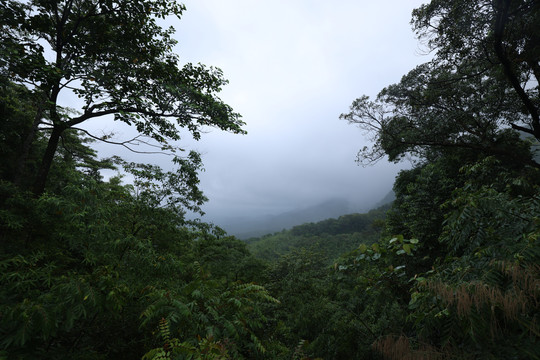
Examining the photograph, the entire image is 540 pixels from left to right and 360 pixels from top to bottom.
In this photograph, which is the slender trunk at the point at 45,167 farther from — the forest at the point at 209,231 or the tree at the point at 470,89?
the tree at the point at 470,89

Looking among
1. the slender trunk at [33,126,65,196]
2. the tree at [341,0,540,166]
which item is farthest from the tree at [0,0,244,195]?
the tree at [341,0,540,166]

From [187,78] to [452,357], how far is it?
8047 mm

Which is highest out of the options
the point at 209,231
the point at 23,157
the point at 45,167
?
the point at 23,157

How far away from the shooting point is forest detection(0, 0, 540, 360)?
7.35 feet

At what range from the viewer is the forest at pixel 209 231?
2.24m

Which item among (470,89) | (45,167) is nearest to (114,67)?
(45,167)

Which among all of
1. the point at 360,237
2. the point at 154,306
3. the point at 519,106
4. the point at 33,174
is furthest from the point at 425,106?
the point at 360,237

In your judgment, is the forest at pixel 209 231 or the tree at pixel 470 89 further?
the tree at pixel 470 89

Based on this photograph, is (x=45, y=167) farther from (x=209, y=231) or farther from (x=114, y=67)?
(x=209, y=231)

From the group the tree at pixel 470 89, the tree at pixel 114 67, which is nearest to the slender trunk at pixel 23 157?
the tree at pixel 114 67

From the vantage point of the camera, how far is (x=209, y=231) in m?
10.0

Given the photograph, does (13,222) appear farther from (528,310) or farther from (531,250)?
(531,250)

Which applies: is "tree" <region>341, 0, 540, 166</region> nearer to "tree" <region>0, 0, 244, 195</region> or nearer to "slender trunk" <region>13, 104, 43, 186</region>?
"tree" <region>0, 0, 244, 195</region>

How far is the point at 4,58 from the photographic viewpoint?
12.9 feet
